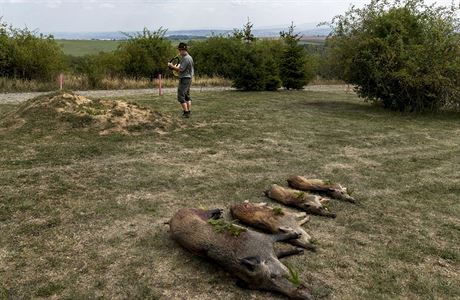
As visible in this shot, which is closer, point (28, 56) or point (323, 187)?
point (323, 187)

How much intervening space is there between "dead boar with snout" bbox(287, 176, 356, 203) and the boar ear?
7.91ft

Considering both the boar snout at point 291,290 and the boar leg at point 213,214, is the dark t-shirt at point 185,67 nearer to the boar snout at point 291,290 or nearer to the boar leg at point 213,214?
the boar leg at point 213,214

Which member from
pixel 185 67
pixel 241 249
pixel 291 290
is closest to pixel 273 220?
pixel 241 249

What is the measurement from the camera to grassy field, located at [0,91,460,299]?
351 cm

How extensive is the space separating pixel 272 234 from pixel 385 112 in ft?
35.5

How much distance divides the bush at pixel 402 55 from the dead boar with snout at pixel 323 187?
27.7 feet

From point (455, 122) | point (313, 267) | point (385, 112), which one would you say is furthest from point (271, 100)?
point (313, 267)

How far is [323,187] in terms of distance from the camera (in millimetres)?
5641

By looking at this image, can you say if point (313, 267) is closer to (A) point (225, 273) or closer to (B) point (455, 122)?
(A) point (225, 273)

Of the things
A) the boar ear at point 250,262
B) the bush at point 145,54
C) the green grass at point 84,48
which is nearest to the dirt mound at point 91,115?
the boar ear at point 250,262

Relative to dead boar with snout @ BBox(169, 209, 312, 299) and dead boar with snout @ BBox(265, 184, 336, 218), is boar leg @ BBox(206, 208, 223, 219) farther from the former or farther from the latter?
dead boar with snout @ BBox(265, 184, 336, 218)

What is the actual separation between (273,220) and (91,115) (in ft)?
18.2

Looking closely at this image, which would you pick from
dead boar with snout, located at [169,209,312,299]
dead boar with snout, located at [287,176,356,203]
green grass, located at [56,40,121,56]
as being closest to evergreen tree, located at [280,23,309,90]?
dead boar with snout, located at [287,176,356,203]

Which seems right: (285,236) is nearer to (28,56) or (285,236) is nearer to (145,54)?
(28,56)
